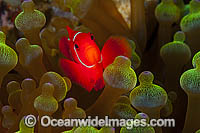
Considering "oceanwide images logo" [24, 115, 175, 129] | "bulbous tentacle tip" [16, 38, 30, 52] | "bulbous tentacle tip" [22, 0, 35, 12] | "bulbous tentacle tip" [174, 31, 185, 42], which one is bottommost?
"oceanwide images logo" [24, 115, 175, 129]

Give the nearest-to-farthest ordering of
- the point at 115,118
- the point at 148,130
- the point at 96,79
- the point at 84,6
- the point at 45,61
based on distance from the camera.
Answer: the point at 148,130 → the point at 115,118 → the point at 96,79 → the point at 45,61 → the point at 84,6

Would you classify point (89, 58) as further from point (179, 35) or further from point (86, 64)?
point (179, 35)

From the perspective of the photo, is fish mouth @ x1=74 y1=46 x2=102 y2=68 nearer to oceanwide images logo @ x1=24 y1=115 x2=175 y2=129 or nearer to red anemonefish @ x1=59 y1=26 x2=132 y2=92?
red anemonefish @ x1=59 y1=26 x2=132 y2=92

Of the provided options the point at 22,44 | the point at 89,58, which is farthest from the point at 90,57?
the point at 22,44

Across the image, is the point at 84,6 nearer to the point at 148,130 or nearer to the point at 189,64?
the point at 189,64

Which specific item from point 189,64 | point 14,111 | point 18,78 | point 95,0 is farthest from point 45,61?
point 189,64

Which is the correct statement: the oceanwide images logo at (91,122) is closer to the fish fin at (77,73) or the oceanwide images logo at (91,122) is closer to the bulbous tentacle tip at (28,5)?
the fish fin at (77,73)

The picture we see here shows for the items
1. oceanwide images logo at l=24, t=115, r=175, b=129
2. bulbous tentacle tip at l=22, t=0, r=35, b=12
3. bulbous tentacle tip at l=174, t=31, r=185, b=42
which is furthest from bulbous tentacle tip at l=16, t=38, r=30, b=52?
bulbous tentacle tip at l=174, t=31, r=185, b=42

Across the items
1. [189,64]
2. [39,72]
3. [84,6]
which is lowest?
[189,64]
